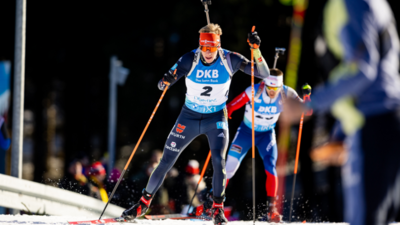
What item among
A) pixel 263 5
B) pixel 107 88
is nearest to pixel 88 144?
pixel 107 88

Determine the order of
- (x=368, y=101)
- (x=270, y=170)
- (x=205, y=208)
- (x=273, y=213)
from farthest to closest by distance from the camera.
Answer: (x=205, y=208), (x=270, y=170), (x=273, y=213), (x=368, y=101)

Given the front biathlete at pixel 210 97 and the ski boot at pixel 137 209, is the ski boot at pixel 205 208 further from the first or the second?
the front biathlete at pixel 210 97

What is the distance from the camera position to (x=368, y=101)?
2.44m

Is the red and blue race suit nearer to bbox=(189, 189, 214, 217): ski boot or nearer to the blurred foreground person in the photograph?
bbox=(189, 189, 214, 217): ski boot

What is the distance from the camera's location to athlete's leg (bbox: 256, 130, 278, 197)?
6848mm

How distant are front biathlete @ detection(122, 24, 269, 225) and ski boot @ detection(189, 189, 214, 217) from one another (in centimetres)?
153

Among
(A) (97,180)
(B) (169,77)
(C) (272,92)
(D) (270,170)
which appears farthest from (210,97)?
(A) (97,180)

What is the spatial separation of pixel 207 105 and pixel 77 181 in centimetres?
426

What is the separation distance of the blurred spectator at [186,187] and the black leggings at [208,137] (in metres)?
2.35

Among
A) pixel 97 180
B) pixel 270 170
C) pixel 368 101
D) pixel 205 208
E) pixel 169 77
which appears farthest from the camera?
pixel 97 180

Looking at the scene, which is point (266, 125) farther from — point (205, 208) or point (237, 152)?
point (205, 208)

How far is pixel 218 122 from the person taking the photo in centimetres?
537

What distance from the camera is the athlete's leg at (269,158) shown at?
6848mm

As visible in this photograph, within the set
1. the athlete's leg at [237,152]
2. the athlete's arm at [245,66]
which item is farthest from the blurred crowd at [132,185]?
the athlete's arm at [245,66]
